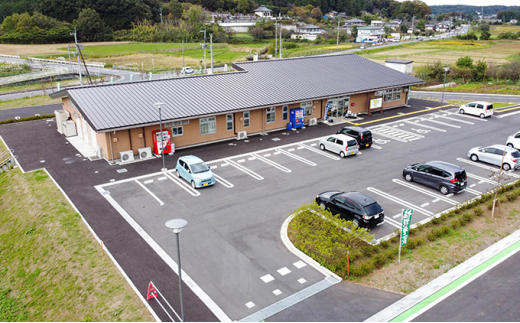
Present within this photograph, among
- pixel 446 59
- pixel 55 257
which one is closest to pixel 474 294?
pixel 55 257

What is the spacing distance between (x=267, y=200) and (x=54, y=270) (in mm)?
11097

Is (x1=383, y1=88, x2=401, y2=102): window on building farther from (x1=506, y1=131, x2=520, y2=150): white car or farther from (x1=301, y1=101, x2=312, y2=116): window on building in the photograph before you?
(x1=506, y1=131, x2=520, y2=150): white car

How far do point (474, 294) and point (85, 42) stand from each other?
124 meters

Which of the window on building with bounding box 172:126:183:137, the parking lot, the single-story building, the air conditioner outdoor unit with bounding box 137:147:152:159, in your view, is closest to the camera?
the parking lot

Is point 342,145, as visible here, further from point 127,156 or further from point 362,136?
point 127,156

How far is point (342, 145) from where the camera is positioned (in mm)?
29281

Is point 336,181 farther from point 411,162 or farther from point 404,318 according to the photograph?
point 404,318

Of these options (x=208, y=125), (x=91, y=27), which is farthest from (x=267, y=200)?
(x=91, y=27)

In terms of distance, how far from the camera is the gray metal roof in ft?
94.9

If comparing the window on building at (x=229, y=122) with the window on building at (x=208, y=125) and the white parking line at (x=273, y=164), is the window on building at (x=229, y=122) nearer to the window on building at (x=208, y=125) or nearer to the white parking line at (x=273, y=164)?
the window on building at (x=208, y=125)

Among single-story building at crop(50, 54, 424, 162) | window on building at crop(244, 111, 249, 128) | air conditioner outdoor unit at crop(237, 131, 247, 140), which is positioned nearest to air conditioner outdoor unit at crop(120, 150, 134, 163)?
single-story building at crop(50, 54, 424, 162)

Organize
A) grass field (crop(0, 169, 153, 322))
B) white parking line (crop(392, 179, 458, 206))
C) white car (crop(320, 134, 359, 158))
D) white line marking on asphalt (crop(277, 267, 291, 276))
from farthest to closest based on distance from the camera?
white car (crop(320, 134, 359, 158))
white parking line (crop(392, 179, 458, 206))
white line marking on asphalt (crop(277, 267, 291, 276))
grass field (crop(0, 169, 153, 322))

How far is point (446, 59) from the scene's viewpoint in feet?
270

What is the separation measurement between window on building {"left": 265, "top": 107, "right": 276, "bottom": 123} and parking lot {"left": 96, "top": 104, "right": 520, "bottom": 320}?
156 centimetres
